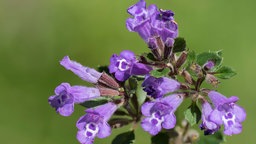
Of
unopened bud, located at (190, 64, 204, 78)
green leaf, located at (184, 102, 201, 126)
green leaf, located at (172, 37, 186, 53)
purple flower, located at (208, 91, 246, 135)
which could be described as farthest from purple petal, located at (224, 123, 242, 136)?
green leaf, located at (172, 37, 186, 53)

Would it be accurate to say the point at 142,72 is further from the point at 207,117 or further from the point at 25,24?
the point at 25,24

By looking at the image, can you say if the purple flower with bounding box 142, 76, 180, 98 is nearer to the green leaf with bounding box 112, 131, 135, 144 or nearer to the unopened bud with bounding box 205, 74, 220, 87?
the unopened bud with bounding box 205, 74, 220, 87

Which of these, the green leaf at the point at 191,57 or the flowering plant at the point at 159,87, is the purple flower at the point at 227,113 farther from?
the green leaf at the point at 191,57

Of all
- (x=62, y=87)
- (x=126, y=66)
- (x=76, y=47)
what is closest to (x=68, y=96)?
(x=62, y=87)

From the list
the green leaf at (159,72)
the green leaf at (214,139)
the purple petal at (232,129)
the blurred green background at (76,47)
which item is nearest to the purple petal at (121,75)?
the green leaf at (159,72)

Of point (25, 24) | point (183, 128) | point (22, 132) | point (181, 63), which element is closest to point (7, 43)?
point (25, 24)

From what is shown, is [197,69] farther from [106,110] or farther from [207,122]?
[106,110]
